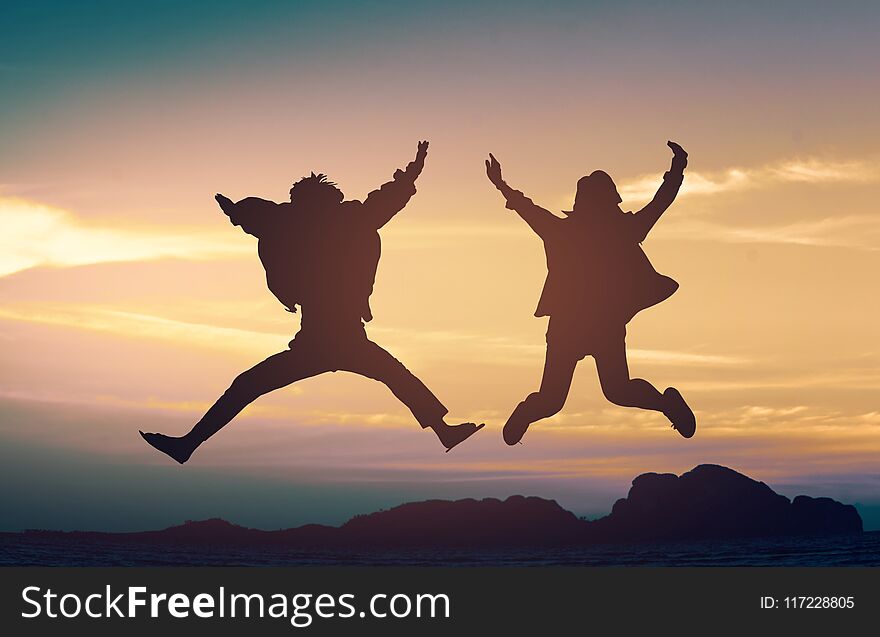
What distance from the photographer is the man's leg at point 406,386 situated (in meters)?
14.3

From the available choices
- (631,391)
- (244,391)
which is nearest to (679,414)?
(631,391)

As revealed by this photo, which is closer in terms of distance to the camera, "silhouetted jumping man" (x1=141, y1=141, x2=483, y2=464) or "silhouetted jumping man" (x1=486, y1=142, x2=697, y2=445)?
"silhouetted jumping man" (x1=141, y1=141, x2=483, y2=464)

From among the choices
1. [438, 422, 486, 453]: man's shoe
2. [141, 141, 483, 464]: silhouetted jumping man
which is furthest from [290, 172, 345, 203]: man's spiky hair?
[438, 422, 486, 453]: man's shoe

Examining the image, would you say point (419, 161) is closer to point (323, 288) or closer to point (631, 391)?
point (323, 288)

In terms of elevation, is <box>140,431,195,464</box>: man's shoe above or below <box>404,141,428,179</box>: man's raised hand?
below

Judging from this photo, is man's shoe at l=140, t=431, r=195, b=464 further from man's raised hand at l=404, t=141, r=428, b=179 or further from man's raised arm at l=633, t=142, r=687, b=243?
man's raised arm at l=633, t=142, r=687, b=243

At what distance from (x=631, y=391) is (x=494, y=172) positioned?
3.58m

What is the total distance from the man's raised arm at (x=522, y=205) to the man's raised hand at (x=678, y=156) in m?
1.86

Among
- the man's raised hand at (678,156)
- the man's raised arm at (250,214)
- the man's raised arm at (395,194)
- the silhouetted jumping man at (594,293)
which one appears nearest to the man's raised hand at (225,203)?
the man's raised arm at (250,214)

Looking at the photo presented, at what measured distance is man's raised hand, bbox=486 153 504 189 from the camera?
47.2ft

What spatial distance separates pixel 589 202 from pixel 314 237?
3851 mm

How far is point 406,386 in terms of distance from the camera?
14.4 metres

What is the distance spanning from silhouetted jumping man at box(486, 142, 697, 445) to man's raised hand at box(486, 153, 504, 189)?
613mm

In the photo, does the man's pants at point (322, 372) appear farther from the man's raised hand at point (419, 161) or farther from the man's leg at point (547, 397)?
the man's raised hand at point (419, 161)
